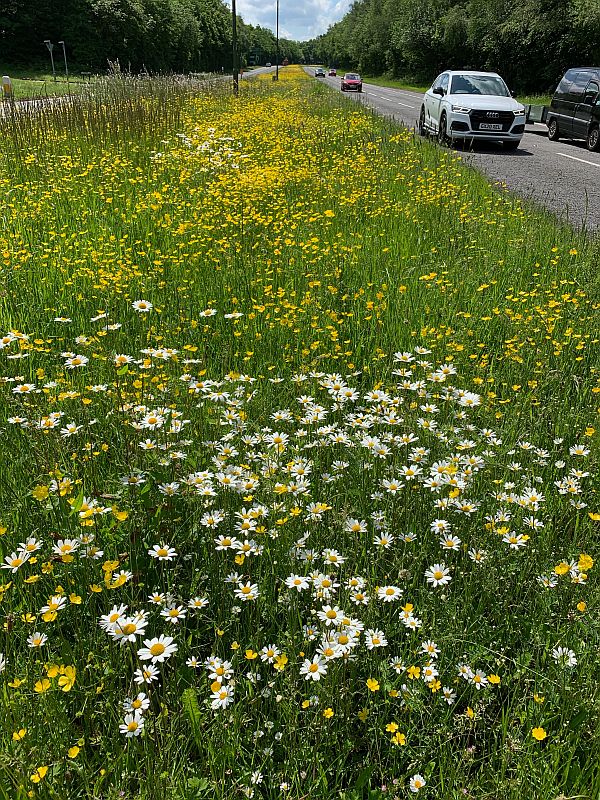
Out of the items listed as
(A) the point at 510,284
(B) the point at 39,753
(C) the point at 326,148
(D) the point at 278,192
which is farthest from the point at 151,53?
(B) the point at 39,753

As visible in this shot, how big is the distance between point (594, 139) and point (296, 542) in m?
18.8

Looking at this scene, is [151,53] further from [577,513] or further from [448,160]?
[577,513]

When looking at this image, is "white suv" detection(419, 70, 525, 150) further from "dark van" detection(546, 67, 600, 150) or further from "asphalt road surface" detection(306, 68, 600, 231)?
"dark van" detection(546, 67, 600, 150)

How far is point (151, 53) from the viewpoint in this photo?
5294 centimetres

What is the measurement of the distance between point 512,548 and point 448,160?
10.2 meters

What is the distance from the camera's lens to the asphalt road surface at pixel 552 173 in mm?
8664

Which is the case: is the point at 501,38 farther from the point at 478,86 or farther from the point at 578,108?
the point at 478,86

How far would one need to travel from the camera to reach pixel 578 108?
17.7 meters

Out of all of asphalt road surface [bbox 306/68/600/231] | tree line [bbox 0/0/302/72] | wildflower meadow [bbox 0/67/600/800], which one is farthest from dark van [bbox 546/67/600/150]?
tree line [bbox 0/0/302/72]

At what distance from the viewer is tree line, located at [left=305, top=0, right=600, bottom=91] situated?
35.9m

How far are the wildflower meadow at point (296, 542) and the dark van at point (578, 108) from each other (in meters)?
14.8

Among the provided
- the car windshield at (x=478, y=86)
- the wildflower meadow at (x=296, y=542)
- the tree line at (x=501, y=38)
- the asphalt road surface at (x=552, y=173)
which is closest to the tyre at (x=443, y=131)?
the asphalt road surface at (x=552, y=173)

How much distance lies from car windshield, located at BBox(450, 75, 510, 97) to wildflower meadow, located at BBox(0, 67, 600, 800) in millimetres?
12968

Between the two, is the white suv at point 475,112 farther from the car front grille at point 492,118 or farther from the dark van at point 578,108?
the dark van at point 578,108
